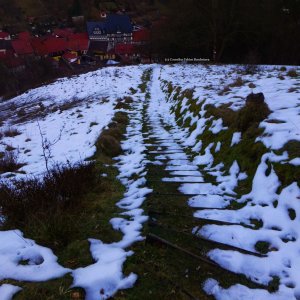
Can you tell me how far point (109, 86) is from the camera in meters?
18.0

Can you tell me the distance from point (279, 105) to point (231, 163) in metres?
1.96

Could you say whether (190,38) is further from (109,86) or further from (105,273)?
(105,273)

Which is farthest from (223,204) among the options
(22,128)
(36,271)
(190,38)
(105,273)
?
(190,38)

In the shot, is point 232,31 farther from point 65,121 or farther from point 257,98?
point 257,98

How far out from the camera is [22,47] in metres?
74.8

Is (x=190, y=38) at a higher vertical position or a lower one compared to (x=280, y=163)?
higher

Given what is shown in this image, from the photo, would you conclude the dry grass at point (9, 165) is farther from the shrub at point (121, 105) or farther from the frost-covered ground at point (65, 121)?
the shrub at point (121, 105)

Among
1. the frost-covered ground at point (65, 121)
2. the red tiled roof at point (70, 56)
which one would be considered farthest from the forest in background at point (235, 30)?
the red tiled roof at point (70, 56)

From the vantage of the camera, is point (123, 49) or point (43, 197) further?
point (123, 49)

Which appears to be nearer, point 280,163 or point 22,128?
point 280,163

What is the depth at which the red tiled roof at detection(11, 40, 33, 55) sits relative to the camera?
73062 mm

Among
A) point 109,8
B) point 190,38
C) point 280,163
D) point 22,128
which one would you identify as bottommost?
point 22,128

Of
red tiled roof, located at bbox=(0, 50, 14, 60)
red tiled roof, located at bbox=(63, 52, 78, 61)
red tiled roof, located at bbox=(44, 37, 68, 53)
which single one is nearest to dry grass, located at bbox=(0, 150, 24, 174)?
red tiled roof, located at bbox=(0, 50, 14, 60)

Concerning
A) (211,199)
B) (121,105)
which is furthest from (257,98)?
(121,105)
